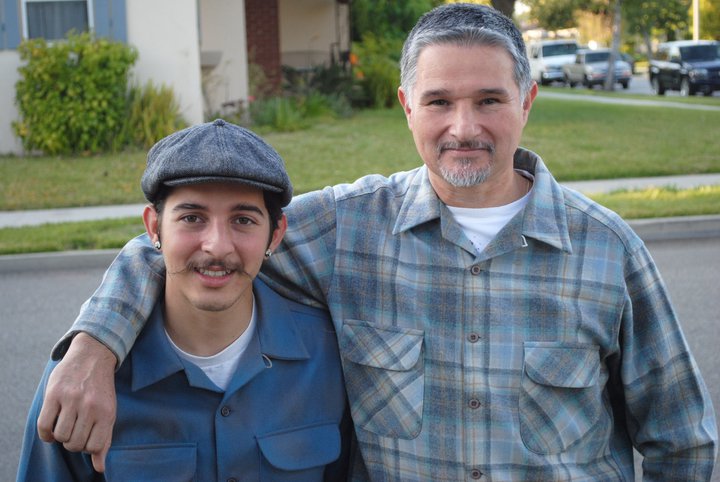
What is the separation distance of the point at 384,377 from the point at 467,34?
890 millimetres

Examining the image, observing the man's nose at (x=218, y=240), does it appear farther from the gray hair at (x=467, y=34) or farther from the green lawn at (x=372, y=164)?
the green lawn at (x=372, y=164)

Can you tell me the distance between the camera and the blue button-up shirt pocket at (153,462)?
242 cm

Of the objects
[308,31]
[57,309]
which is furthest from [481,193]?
→ [308,31]

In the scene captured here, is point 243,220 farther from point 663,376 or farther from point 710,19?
point 710,19

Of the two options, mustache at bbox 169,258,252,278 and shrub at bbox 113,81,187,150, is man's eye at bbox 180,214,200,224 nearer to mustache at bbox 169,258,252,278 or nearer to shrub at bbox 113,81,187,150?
mustache at bbox 169,258,252,278

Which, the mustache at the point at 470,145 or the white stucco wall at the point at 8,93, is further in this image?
the white stucco wall at the point at 8,93

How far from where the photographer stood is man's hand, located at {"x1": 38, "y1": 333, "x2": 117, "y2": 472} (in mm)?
2248

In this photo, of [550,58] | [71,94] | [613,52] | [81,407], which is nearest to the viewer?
[81,407]

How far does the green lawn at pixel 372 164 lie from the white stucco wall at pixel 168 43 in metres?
1.64

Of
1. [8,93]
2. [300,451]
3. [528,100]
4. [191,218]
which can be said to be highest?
[528,100]

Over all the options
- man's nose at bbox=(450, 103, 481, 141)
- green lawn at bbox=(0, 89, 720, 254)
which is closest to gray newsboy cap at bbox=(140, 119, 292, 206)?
man's nose at bbox=(450, 103, 481, 141)

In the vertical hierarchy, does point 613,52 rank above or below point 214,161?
below

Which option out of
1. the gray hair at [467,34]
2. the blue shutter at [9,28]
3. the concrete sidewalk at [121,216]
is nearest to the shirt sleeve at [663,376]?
the gray hair at [467,34]

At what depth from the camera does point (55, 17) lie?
1590 centimetres
